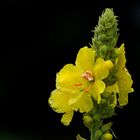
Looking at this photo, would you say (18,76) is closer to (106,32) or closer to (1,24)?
(1,24)

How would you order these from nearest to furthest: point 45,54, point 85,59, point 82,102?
1. point 82,102
2. point 85,59
3. point 45,54

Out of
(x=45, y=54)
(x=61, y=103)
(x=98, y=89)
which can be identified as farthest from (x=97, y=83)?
(x=45, y=54)

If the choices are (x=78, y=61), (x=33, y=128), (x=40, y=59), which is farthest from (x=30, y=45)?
(x=78, y=61)

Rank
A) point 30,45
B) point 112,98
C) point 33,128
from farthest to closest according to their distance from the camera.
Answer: point 30,45 → point 33,128 → point 112,98

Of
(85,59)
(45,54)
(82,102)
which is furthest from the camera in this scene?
(45,54)

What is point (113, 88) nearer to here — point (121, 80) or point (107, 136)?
point (121, 80)

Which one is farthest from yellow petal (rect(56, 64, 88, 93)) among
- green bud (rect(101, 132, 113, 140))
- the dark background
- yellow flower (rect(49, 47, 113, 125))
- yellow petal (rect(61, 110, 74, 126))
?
the dark background

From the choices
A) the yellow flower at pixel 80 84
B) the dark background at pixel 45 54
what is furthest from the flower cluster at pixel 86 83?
the dark background at pixel 45 54
